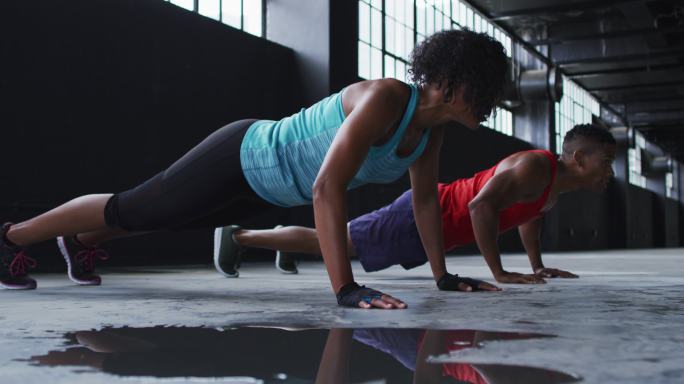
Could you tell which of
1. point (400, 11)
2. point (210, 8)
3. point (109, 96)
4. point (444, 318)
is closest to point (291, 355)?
point (444, 318)

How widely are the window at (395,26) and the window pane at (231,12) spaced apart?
1.73 m

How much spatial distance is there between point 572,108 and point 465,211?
12745 millimetres

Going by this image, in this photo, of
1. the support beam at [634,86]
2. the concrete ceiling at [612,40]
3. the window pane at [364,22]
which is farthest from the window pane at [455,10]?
the support beam at [634,86]

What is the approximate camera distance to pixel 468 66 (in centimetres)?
183

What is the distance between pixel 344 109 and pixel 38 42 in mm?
3182

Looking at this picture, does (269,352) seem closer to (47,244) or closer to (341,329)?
(341,329)

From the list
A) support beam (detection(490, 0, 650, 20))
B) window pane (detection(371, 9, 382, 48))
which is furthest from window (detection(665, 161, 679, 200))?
window pane (detection(371, 9, 382, 48))

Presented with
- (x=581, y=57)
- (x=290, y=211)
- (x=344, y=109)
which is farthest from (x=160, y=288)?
(x=581, y=57)

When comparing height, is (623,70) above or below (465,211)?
above

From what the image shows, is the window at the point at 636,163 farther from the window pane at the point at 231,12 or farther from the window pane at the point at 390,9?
the window pane at the point at 231,12

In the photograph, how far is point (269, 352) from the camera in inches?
41.2

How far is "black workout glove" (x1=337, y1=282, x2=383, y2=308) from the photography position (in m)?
1.62

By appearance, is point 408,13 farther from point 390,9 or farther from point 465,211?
point 465,211

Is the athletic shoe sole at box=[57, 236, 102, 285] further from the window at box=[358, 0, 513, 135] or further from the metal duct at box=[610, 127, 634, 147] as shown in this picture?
the metal duct at box=[610, 127, 634, 147]
